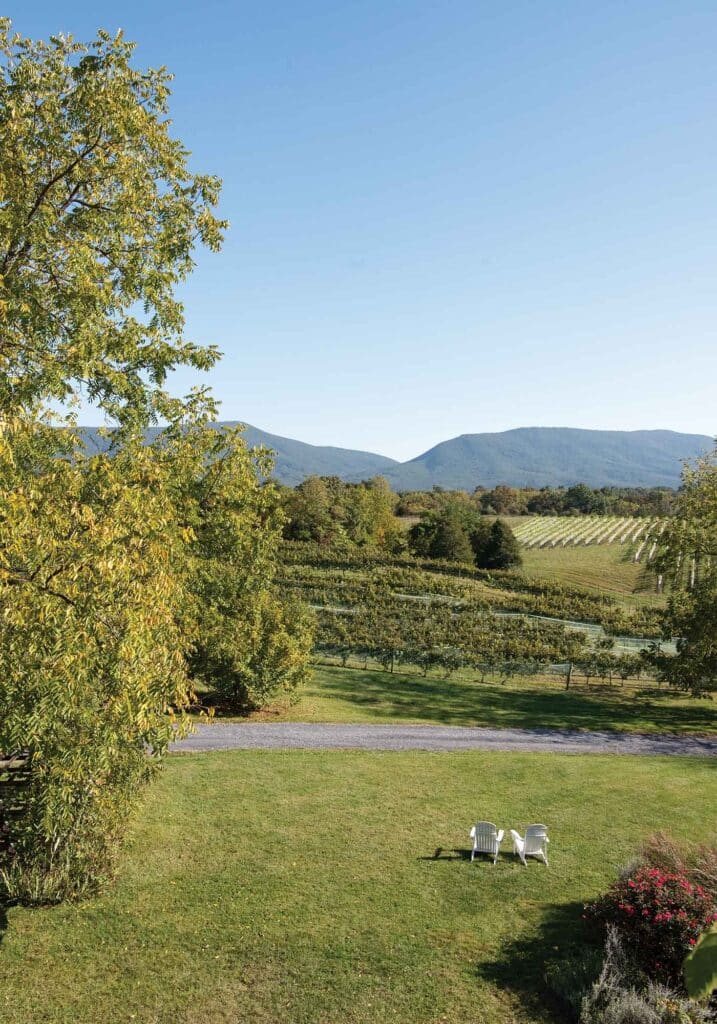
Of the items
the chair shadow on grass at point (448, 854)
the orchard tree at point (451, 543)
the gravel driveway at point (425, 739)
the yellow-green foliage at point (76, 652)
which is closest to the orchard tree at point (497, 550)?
the orchard tree at point (451, 543)

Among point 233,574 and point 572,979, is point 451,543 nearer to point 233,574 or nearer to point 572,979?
point 233,574

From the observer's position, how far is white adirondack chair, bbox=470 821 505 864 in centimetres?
1308

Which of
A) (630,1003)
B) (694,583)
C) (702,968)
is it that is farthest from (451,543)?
(702,968)

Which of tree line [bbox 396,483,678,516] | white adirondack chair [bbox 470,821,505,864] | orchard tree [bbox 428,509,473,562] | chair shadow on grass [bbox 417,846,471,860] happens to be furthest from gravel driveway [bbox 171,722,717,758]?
tree line [bbox 396,483,678,516]

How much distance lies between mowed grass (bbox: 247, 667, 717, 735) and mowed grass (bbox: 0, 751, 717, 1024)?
25.8 feet

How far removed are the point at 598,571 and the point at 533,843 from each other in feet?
248

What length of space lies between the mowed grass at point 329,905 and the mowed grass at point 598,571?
168 ft

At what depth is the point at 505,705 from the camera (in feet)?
95.6

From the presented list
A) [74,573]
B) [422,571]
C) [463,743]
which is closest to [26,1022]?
[74,573]

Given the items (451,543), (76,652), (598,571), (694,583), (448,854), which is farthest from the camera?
(451,543)

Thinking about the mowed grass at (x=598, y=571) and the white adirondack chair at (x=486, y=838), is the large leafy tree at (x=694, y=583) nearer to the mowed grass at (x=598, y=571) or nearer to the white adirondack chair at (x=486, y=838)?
the white adirondack chair at (x=486, y=838)

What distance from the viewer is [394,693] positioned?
1217 inches

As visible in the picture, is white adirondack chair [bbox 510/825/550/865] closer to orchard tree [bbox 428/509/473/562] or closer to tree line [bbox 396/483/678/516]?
orchard tree [bbox 428/509/473/562]

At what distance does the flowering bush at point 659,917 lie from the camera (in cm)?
934
